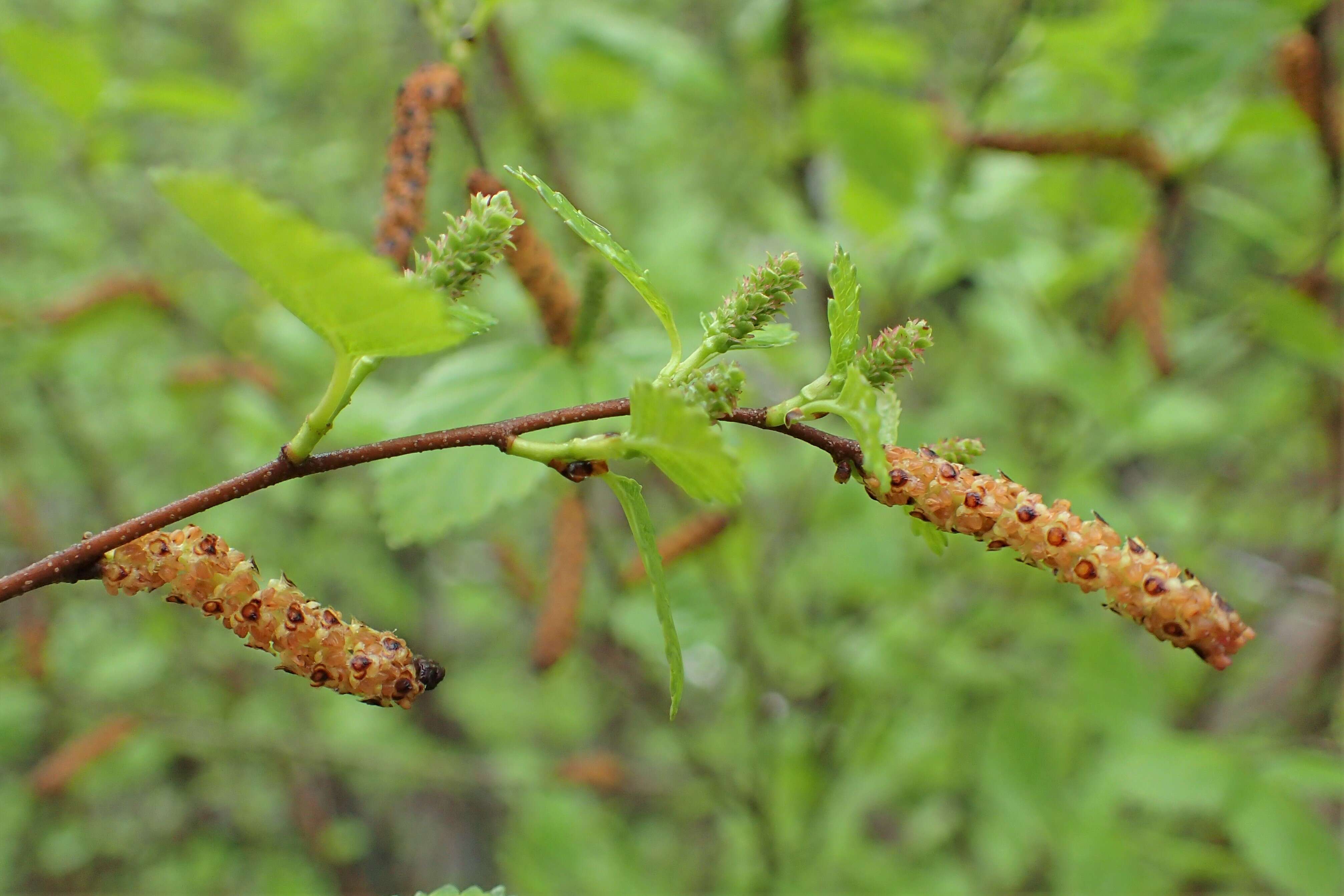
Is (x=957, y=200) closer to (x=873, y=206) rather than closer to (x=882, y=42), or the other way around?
(x=873, y=206)

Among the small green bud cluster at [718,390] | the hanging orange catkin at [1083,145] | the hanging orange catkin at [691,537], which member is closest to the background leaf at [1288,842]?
the hanging orange catkin at [691,537]

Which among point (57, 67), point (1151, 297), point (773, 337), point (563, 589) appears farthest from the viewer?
point (1151, 297)

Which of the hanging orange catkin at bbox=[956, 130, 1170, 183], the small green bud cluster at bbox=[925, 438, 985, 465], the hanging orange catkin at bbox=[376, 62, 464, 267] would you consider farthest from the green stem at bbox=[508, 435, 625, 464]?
the hanging orange catkin at bbox=[956, 130, 1170, 183]

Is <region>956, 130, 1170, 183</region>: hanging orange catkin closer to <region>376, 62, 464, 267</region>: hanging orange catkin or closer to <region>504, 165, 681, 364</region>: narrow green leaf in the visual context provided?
<region>376, 62, 464, 267</region>: hanging orange catkin

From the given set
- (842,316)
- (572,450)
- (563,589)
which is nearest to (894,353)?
(842,316)

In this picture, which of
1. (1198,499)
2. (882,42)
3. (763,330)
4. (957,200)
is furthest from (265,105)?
(1198,499)

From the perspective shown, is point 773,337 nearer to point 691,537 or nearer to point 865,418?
point 865,418
